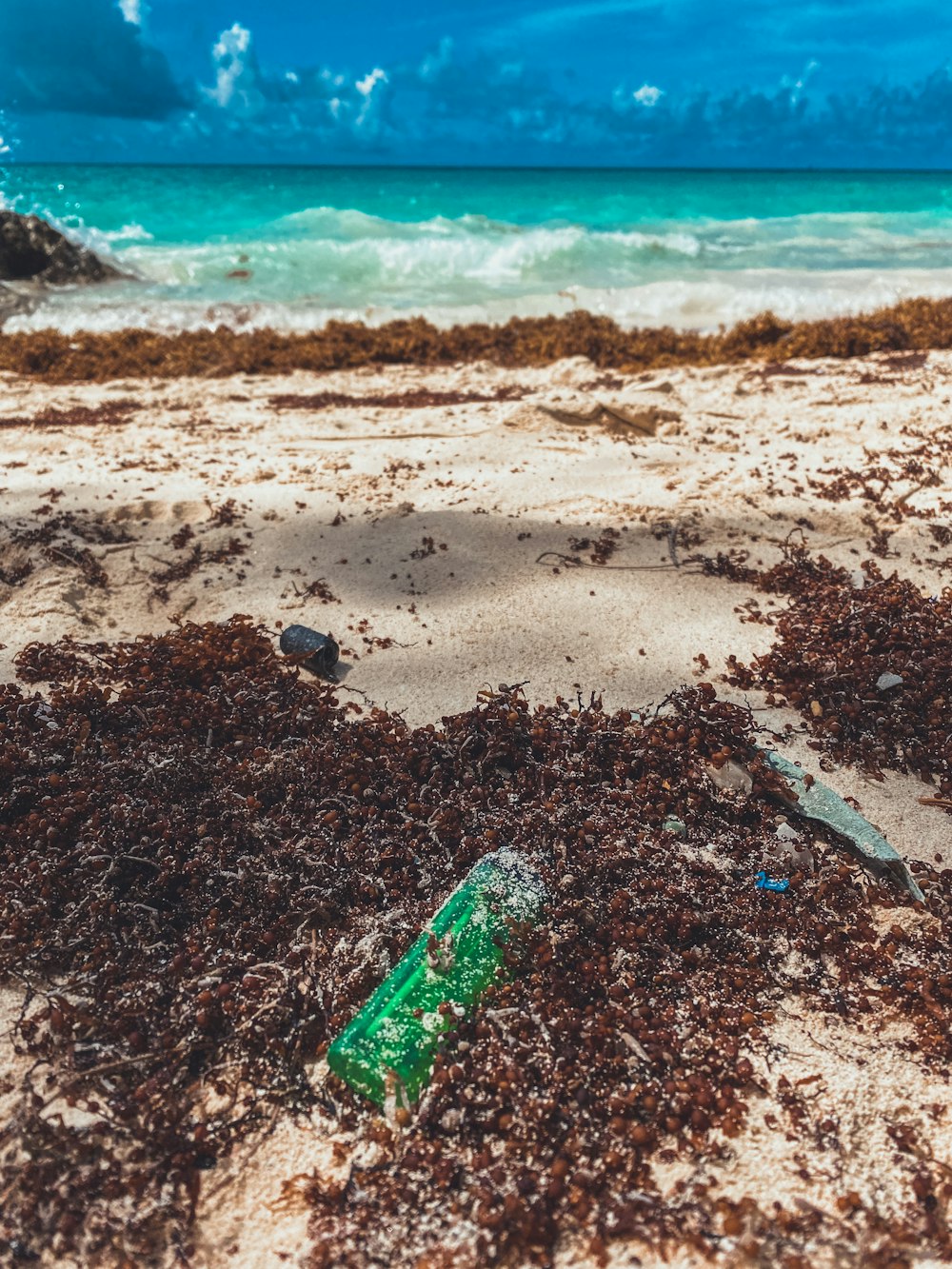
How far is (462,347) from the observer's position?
7.98m

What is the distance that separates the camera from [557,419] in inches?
214

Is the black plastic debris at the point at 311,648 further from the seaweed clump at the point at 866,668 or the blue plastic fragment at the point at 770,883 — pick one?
the blue plastic fragment at the point at 770,883

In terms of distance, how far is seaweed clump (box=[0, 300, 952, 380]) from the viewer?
7.16m

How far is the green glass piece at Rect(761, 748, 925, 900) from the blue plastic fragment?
9.8 inches

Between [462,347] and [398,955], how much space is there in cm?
708

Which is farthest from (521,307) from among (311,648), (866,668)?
(866,668)

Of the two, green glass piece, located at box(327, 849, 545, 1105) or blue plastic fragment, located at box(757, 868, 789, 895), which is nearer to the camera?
green glass piece, located at box(327, 849, 545, 1105)

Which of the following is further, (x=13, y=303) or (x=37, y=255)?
(x=37, y=255)

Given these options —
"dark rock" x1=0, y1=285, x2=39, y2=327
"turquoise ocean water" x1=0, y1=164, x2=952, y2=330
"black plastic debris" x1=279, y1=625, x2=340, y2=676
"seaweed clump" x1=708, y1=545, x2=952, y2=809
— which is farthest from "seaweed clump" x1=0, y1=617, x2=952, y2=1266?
"dark rock" x1=0, y1=285, x2=39, y2=327

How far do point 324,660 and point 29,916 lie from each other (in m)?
1.32

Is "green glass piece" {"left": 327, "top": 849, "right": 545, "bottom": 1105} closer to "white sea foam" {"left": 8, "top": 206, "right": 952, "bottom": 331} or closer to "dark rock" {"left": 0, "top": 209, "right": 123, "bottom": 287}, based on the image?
"white sea foam" {"left": 8, "top": 206, "right": 952, "bottom": 331}

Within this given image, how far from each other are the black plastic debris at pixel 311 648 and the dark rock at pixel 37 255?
11.3 m

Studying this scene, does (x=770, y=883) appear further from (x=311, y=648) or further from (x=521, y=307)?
(x=521, y=307)

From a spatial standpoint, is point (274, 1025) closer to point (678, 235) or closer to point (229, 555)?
point (229, 555)
